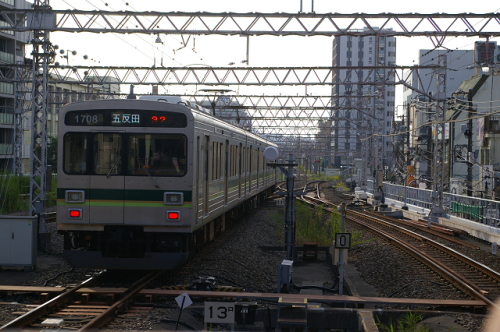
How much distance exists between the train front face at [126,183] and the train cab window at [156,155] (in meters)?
0.01

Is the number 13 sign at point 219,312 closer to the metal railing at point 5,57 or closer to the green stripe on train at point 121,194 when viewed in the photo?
the green stripe on train at point 121,194

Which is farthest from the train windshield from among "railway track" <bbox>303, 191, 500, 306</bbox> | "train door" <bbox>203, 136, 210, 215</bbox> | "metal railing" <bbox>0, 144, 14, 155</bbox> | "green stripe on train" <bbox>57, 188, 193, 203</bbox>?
"metal railing" <bbox>0, 144, 14, 155</bbox>

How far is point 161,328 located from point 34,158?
7604 mm

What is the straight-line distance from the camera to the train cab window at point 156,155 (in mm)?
8812

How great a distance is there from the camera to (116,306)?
6980 millimetres

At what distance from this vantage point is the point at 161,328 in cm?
645

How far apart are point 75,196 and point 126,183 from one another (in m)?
0.76

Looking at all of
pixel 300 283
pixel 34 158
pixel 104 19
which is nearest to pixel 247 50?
pixel 104 19

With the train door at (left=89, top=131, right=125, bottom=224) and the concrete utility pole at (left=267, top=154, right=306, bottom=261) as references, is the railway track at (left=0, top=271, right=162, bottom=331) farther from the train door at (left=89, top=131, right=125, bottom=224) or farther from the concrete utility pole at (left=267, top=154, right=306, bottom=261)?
the concrete utility pole at (left=267, top=154, right=306, bottom=261)

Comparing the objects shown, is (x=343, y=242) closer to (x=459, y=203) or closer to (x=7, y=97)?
(x=459, y=203)

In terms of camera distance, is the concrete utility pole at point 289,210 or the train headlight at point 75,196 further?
the concrete utility pole at point 289,210

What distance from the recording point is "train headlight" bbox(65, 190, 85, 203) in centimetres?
873

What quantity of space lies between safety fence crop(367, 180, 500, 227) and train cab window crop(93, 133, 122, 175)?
10728mm

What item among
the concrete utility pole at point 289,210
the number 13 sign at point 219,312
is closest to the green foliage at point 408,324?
the number 13 sign at point 219,312
